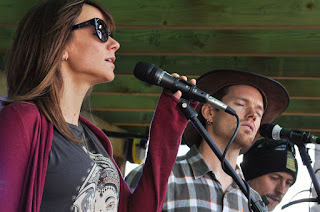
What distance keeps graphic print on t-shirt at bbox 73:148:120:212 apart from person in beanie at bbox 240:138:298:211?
2.59m

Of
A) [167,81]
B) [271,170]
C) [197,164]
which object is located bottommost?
[271,170]

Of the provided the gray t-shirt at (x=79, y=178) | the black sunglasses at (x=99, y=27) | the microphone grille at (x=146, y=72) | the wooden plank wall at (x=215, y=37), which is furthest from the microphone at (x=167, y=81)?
the wooden plank wall at (x=215, y=37)

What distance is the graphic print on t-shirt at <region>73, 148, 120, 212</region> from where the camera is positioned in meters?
1.58

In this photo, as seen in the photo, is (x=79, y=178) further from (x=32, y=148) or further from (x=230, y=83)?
(x=230, y=83)

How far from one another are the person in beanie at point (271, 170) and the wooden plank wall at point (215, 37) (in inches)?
32.0

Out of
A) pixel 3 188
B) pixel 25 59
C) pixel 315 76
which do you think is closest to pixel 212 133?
pixel 25 59

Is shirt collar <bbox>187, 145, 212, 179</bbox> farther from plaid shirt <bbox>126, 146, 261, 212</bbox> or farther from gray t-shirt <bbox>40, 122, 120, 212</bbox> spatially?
gray t-shirt <bbox>40, 122, 120, 212</bbox>

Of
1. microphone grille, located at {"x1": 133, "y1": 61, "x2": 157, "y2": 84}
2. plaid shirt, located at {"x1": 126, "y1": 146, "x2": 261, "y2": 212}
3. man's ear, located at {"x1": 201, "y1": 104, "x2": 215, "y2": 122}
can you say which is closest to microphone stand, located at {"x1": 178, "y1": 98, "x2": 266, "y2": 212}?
microphone grille, located at {"x1": 133, "y1": 61, "x2": 157, "y2": 84}

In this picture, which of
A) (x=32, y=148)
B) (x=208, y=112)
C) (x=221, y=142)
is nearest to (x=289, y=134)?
(x=221, y=142)

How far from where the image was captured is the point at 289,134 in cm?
234

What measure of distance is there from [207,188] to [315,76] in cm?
261

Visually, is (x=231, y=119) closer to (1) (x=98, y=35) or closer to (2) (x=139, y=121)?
(1) (x=98, y=35)

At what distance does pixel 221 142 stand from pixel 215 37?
66.7 inches

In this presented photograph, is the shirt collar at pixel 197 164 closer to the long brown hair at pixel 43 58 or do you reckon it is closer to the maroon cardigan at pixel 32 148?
the maroon cardigan at pixel 32 148
